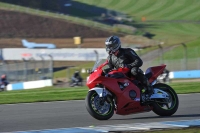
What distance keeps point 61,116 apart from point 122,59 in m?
1.80

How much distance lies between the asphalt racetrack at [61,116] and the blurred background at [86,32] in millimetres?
17508

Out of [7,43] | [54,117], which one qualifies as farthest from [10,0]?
[54,117]

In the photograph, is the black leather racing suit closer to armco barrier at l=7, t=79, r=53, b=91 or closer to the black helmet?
the black helmet

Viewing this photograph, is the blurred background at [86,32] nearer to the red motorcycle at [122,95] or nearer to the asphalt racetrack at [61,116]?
the asphalt racetrack at [61,116]

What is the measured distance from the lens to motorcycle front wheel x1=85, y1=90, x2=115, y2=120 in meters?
9.64

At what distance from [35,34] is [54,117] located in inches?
2302

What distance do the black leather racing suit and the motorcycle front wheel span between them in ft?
1.89

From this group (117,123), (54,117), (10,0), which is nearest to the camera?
(117,123)

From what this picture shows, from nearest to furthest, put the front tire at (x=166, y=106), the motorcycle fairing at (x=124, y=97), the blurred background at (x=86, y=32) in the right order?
the motorcycle fairing at (x=124, y=97) → the front tire at (x=166, y=106) → the blurred background at (x=86, y=32)

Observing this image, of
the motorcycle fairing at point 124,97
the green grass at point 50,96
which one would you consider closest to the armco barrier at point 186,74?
the green grass at point 50,96

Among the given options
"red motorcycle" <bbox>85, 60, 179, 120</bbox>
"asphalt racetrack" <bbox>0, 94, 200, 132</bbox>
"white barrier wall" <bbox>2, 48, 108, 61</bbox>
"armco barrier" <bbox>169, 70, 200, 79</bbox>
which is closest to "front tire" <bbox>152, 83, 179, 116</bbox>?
Answer: "red motorcycle" <bbox>85, 60, 179, 120</bbox>

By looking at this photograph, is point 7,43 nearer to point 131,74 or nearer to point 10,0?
point 10,0

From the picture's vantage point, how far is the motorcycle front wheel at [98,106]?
380 inches

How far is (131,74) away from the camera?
33.1 feet
